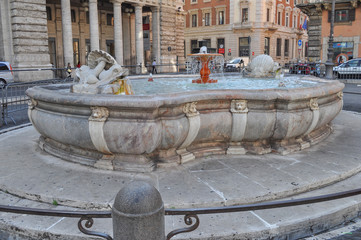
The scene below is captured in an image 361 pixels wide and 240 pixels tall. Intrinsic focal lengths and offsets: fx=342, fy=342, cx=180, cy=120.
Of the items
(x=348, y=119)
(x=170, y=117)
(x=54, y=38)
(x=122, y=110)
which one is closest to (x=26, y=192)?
(x=122, y=110)

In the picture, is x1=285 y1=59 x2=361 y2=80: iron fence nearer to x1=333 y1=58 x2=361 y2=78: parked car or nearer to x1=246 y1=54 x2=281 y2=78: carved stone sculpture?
x1=333 y1=58 x2=361 y2=78: parked car

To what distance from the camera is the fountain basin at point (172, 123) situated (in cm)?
462

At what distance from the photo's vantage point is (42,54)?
23734 millimetres

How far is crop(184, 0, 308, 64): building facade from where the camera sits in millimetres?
48875

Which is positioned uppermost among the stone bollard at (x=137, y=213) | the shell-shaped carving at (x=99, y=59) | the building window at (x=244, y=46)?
→ the building window at (x=244, y=46)

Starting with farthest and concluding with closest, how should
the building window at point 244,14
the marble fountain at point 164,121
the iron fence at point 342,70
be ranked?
the building window at point 244,14, the iron fence at point 342,70, the marble fountain at point 164,121

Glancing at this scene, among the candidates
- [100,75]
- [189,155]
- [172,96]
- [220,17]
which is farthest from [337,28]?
[172,96]

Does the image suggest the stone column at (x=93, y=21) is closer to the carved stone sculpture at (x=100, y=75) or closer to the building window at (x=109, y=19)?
the building window at (x=109, y=19)

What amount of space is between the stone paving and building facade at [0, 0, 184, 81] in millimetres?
19425

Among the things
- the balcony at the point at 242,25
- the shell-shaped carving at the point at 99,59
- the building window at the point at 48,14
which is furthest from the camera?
the balcony at the point at 242,25

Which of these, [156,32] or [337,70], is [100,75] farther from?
[156,32]

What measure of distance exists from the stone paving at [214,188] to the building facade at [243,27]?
137 ft

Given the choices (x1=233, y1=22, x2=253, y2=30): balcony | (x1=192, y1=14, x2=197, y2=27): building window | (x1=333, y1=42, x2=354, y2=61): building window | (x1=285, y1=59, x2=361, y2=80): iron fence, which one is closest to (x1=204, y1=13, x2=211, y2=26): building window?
(x1=192, y1=14, x2=197, y2=27): building window

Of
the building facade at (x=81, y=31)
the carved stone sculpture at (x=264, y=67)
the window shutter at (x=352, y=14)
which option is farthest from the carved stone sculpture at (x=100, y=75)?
the window shutter at (x=352, y=14)
